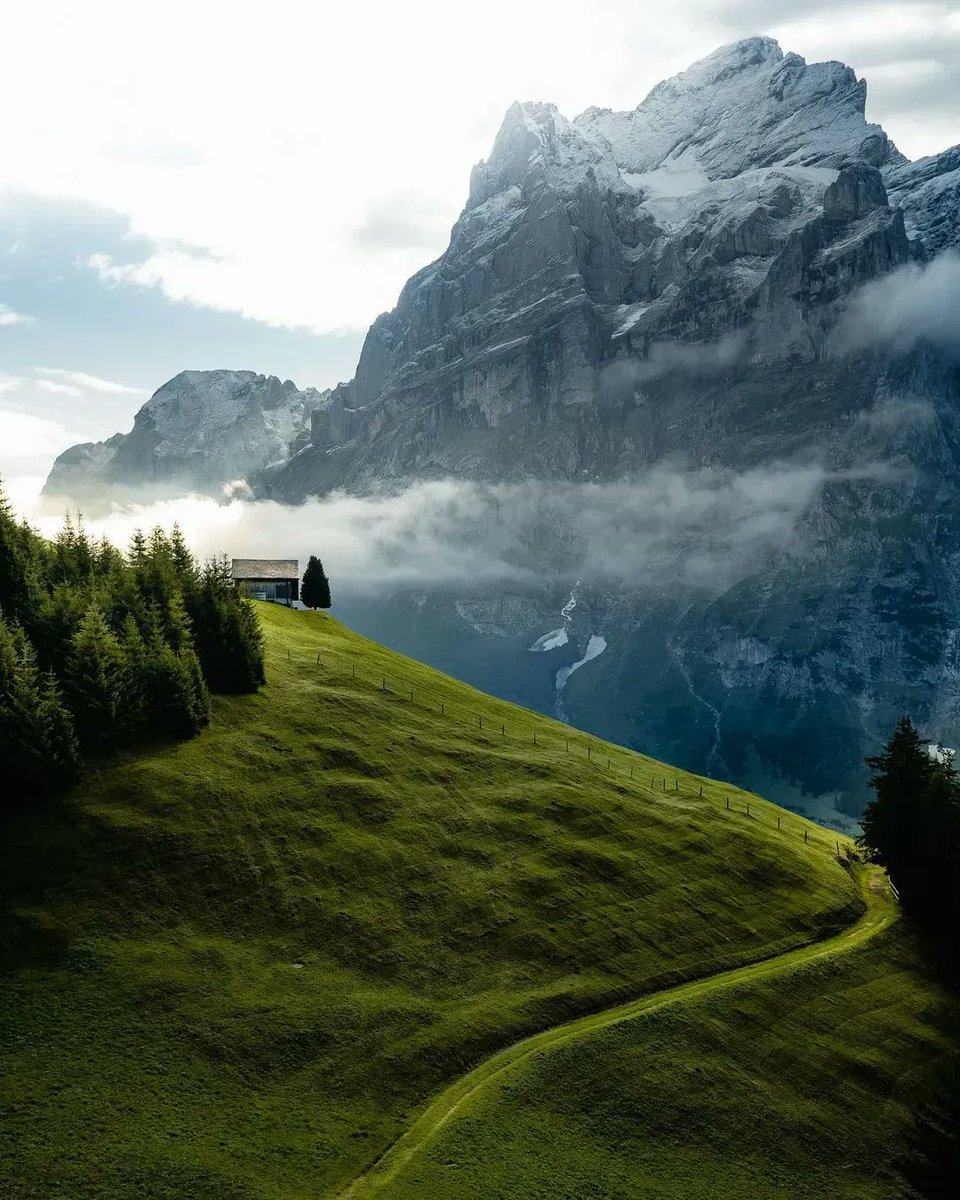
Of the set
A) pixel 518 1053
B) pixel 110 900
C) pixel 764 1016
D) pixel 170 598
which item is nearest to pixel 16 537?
pixel 170 598

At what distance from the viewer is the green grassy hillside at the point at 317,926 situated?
142ft

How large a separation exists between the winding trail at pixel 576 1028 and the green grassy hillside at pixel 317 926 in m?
0.87

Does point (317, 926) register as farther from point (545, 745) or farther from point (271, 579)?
point (271, 579)

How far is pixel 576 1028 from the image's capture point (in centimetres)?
5516

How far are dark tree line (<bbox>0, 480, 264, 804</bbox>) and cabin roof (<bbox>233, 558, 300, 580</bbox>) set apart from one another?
4811 cm

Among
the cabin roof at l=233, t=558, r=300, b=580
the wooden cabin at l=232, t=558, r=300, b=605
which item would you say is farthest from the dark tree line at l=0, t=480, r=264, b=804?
the cabin roof at l=233, t=558, r=300, b=580

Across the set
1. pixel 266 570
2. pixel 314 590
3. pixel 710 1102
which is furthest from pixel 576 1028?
pixel 266 570

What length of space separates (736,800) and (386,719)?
141 ft

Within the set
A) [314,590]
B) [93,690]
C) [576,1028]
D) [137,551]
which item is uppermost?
[137,551]

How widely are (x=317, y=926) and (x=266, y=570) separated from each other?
326ft

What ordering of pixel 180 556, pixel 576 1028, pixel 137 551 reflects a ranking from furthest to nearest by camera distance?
pixel 180 556
pixel 137 551
pixel 576 1028

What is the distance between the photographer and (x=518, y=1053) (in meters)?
52.1

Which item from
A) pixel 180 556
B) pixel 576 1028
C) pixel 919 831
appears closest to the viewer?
pixel 576 1028

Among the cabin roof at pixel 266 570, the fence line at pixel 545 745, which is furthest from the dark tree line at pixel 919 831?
the cabin roof at pixel 266 570
